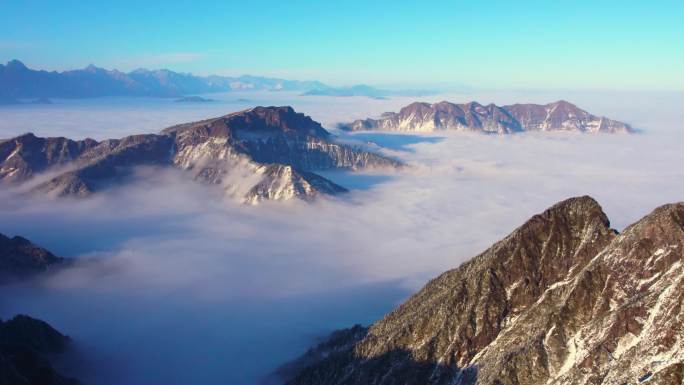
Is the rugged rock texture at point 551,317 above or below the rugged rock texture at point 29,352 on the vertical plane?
above

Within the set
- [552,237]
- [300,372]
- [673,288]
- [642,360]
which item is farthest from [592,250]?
[300,372]

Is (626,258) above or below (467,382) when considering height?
above

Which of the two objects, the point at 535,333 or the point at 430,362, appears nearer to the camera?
the point at 535,333

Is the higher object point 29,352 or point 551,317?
point 551,317

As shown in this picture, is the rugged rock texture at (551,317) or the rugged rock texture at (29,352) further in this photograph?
the rugged rock texture at (29,352)

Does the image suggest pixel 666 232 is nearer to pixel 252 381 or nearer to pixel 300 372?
pixel 300 372
